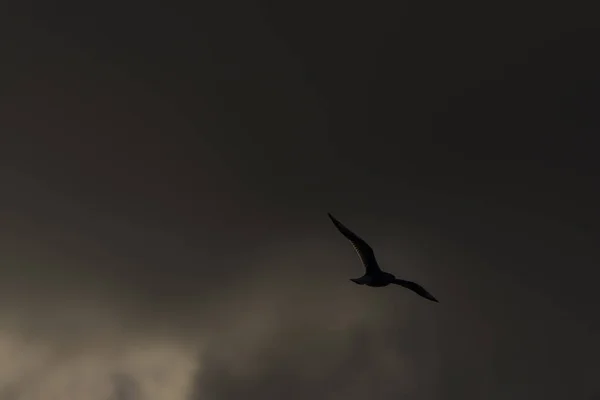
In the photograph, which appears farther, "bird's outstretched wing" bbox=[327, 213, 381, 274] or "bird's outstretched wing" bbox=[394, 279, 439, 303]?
"bird's outstretched wing" bbox=[394, 279, 439, 303]

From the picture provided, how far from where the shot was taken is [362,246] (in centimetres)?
9694

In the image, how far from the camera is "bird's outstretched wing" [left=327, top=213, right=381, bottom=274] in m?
94.9

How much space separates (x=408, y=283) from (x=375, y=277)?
7.71 m

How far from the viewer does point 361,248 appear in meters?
97.6

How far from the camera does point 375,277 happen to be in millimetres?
100812

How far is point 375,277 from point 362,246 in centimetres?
689

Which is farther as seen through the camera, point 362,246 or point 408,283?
point 408,283

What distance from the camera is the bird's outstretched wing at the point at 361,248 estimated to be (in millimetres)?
94875

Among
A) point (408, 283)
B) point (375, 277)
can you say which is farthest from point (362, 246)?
point (408, 283)

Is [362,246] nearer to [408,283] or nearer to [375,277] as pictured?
[375,277]

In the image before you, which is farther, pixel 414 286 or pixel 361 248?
pixel 414 286

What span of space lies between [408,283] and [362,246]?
Result: 13706 mm

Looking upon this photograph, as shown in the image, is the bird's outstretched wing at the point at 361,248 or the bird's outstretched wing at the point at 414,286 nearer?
the bird's outstretched wing at the point at 361,248
